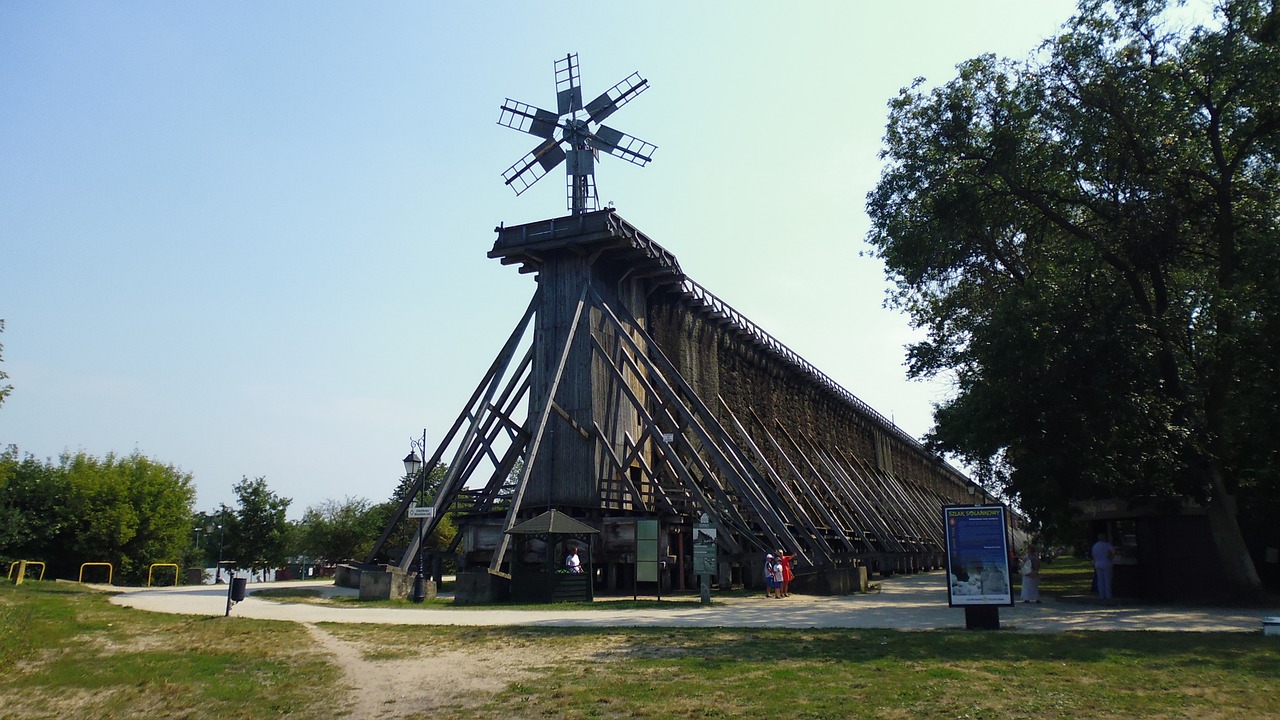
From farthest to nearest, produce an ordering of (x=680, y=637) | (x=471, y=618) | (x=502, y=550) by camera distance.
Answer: (x=502, y=550) → (x=471, y=618) → (x=680, y=637)

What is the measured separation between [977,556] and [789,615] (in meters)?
4.18

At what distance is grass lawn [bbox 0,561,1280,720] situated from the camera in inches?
340

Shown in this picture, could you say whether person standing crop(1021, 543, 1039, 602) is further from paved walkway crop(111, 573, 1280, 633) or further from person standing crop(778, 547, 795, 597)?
person standing crop(778, 547, 795, 597)

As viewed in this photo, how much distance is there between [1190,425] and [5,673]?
74.5 feet

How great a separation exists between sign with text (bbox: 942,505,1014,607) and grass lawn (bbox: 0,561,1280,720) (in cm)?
89

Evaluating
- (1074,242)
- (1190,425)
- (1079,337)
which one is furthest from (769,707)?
(1074,242)

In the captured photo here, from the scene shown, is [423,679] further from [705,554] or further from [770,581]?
[770,581]

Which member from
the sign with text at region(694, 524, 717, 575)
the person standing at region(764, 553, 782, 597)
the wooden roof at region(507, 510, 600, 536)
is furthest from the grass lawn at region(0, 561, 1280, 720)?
the person standing at region(764, 553, 782, 597)

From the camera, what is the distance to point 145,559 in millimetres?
39844

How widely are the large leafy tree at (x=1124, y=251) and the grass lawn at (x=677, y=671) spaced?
25.9 feet

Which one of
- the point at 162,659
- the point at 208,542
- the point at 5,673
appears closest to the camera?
the point at 5,673

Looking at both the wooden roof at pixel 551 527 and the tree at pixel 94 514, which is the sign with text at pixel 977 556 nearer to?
the wooden roof at pixel 551 527

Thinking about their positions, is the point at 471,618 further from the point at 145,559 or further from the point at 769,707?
the point at 145,559

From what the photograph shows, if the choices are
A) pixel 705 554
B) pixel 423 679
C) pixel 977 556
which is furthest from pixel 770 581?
pixel 423 679
